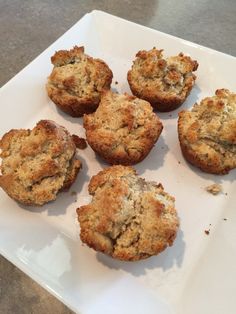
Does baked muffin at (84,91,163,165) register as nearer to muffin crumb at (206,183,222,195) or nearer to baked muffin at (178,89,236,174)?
baked muffin at (178,89,236,174)

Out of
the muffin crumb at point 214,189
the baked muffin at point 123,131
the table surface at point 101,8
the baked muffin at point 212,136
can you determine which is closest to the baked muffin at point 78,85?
the baked muffin at point 123,131

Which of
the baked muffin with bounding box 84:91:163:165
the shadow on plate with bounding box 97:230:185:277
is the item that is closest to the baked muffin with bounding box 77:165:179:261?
the shadow on plate with bounding box 97:230:185:277

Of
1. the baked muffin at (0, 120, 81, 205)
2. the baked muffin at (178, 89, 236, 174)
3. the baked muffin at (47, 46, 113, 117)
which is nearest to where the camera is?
the baked muffin at (0, 120, 81, 205)

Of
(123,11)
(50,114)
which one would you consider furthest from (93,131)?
(123,11)

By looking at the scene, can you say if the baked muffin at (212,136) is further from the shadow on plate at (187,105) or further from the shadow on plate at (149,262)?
the shadow on plate at (149,262)

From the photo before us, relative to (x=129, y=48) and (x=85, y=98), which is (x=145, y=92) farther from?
(x=129, y=48)

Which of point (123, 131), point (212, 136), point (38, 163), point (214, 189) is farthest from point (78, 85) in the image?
point (214, 189)
